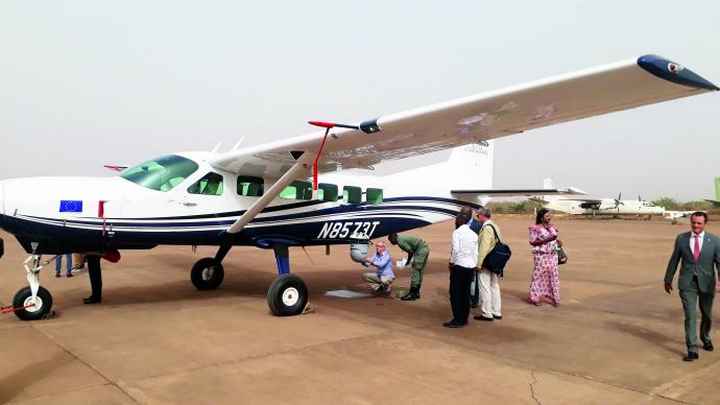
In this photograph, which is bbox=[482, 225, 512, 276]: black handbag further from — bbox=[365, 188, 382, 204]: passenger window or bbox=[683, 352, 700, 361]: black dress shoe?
bbox=[365, 188, 382, 204]: passenger window

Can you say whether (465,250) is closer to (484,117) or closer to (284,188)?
(484,117)

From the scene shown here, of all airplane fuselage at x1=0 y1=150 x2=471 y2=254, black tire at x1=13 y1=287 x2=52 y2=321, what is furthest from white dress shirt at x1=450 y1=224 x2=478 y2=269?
black tire at x1=13 y1=287 x2=52 y2=321

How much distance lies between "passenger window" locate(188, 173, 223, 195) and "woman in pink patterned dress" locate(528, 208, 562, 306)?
16.9 feet

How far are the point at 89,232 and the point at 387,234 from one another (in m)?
5.34

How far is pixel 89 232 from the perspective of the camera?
721 cm

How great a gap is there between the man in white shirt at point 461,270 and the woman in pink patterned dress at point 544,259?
1.90 meters

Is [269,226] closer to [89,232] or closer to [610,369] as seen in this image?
[89,232]

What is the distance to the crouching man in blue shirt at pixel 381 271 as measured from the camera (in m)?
9.28

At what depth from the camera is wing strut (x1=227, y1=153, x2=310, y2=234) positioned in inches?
300

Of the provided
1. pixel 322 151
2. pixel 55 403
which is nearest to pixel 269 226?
pixel 322 151

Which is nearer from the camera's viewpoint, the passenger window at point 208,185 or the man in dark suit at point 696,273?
the man in dark suit at point 696,273

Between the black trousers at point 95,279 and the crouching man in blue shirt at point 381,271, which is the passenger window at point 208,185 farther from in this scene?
the crouching man in blue shirt at point 381,271

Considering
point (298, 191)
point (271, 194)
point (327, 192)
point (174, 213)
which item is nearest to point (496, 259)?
point (327, 192)

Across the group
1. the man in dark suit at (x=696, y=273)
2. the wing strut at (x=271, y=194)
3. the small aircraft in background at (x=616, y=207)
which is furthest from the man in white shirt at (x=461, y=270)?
the small aircraft in background at (x=616, y=207)
